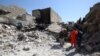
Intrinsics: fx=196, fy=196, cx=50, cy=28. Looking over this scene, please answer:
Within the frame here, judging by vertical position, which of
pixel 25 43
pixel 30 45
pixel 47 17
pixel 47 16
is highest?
pixel 47 16

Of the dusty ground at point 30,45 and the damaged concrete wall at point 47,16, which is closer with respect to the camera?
the dusty ground at point 30,45

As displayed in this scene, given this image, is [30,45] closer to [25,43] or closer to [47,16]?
[25,43]

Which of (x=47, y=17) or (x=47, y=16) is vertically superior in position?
(x=47, y=16)

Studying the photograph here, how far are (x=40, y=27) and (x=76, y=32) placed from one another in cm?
867

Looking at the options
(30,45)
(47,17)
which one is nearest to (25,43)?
(30,45)

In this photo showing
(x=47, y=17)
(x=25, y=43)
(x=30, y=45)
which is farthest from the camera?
(x=47, y=17)

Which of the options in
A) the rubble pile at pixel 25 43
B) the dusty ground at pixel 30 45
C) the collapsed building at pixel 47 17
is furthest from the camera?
the collapsed building at pixel 47 17

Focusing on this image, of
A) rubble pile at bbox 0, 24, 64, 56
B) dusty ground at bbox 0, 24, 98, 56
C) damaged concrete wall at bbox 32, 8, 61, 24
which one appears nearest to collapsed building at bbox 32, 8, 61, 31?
damaged concrete wall at bbox 32, 8, 61, 24

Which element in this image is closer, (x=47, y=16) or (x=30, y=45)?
(x=30, y=45)

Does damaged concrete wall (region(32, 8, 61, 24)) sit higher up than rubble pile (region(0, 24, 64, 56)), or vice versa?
damaged concrete wall (region(32, 8, 61, 24))

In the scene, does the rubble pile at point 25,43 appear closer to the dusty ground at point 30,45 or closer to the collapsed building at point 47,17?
the dusty ground at point 30,45

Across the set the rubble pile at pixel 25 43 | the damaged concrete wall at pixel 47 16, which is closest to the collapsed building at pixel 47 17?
the damaged concrete wall at pixel 47 16

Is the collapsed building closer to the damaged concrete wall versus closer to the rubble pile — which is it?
the damaged concrete wall

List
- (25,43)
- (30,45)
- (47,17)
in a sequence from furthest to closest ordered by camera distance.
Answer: (47,17)
(25,43)
(30,45)
